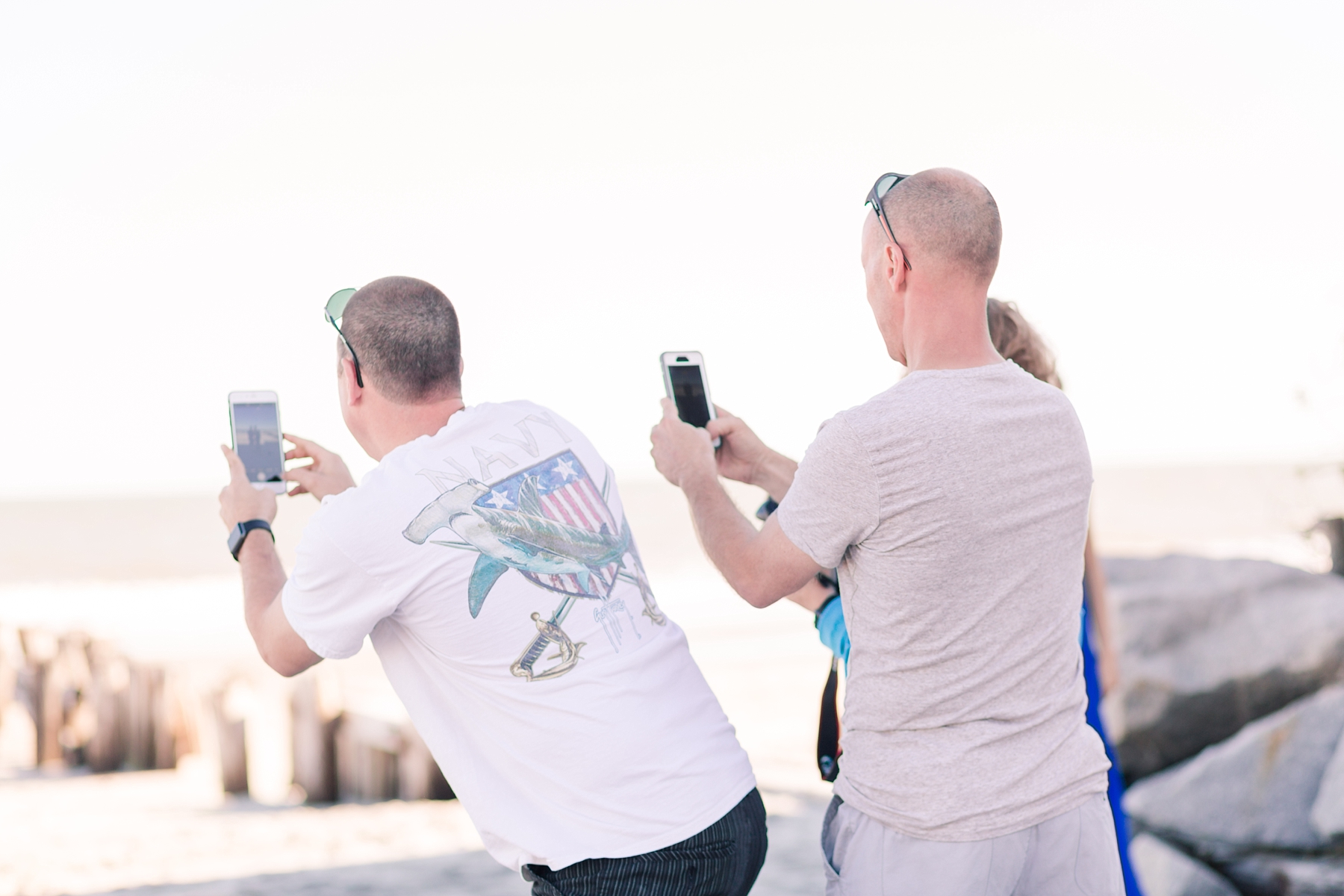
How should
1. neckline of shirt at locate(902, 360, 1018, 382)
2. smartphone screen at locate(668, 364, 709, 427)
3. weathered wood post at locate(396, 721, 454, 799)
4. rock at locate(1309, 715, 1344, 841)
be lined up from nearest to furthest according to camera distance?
1. neckline of shirt at locate(902, 360, 1018, 382)
2. smartphone screen at locate(668, 364, 709, 427)
3. rock at locate(1309, 715, 1344, 841)
4. weathered wood post at locate(396, 721, 454, 799)

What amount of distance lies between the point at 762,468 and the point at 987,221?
33.0 inches

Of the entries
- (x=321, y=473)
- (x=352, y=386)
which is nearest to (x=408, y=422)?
(x=352, y=386)

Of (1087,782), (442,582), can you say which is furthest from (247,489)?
(1087,782)

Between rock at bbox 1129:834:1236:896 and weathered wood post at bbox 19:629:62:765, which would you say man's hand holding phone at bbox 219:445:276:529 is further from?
weathered wood post at bbox 19:629:62:765

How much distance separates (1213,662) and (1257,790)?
125 centimetres

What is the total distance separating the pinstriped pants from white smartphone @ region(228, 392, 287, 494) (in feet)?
4.12

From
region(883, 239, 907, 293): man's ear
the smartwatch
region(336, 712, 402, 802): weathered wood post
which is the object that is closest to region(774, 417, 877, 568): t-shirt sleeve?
region(883, 239, 907, 293): man's ear

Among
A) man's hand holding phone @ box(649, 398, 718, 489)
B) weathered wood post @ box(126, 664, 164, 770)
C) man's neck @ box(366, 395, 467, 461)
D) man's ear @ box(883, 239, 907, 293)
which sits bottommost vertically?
weathered wood post @ box(126, 664, 164, 770)

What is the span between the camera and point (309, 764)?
809 centimetres

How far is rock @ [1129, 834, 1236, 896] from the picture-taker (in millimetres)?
4738

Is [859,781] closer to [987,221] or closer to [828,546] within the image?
[828,546]

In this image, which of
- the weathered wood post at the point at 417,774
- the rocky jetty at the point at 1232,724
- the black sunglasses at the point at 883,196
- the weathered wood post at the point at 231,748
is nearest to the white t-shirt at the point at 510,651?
the black sunglasses at the point at 883,196

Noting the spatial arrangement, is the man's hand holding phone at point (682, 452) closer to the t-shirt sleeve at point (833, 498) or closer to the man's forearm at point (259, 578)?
the t-shirt sleeve at point (833, 498)

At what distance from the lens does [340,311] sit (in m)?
2.50
